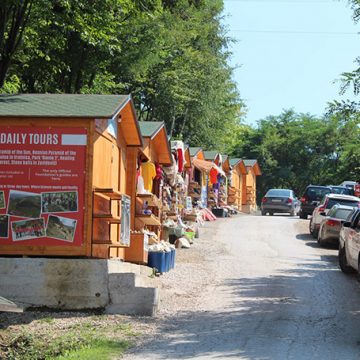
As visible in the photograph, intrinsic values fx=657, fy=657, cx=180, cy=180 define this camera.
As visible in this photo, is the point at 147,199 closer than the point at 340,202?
Yes

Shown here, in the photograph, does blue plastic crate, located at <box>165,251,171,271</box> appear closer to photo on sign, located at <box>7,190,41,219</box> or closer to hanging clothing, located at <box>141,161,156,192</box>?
hanging clothing, located at <box>141,161,156,192</box>

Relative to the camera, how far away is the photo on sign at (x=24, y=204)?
449 inches

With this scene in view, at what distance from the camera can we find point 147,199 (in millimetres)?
16062

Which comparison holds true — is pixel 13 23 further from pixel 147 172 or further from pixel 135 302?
pixel 135 302

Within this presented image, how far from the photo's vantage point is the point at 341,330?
992cm

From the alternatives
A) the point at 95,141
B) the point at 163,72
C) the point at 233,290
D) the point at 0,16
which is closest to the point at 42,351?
the point at 95,141

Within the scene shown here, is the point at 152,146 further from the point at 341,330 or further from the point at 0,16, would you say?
the point at 341,330

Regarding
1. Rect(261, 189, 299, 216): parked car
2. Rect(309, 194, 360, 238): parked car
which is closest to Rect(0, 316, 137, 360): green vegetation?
Rect(309, 194, 360, 238): parked car

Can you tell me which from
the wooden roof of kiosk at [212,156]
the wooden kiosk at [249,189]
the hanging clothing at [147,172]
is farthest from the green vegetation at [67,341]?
the wooden kiosk at [249,189]

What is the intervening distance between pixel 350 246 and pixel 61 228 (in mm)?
6943

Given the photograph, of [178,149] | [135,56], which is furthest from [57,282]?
[135,56]

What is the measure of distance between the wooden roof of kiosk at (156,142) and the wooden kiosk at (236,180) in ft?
78.6

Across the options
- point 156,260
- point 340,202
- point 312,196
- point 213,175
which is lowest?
point 156,260

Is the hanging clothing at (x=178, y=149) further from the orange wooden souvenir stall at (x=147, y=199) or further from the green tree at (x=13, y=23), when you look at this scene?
the green tree at (x=13, y=23)
